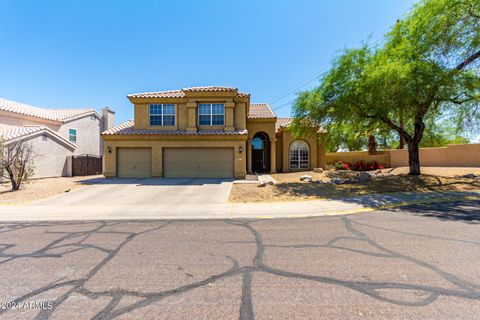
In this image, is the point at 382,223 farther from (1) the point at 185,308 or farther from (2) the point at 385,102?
(2) the point at 385,102

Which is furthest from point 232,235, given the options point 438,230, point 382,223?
point 438,230

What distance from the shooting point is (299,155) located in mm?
21594

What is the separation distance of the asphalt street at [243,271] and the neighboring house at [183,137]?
10.4 meters

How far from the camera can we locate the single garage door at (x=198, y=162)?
53.6ft

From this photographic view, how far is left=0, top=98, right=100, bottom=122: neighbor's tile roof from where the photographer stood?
2054cm

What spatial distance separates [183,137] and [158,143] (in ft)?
6.50

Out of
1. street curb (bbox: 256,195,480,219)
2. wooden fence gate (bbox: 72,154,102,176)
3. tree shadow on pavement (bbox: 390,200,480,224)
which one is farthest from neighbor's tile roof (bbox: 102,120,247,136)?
tree shadow on pavement (bbox: 390,200,480,224)

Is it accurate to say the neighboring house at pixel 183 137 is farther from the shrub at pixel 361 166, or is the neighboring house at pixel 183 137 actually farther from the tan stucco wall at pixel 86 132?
the shrub at pixel 361 166

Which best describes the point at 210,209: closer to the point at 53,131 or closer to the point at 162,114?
the point at 162,114

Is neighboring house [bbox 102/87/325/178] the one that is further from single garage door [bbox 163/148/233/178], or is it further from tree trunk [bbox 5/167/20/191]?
tree trunk [bbox 5/167/20/191]

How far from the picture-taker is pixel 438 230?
5.47 meters

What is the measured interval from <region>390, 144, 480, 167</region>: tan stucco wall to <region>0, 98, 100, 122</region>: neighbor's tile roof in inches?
1474

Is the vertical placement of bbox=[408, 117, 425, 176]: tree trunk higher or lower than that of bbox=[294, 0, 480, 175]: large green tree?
lower

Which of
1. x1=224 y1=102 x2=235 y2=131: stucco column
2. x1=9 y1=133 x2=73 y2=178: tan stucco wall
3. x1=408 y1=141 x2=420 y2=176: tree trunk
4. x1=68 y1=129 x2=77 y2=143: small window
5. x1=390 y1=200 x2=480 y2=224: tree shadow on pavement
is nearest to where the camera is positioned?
x1=390 y1=200 x2=480 y2=224: tree shadow on pavement
